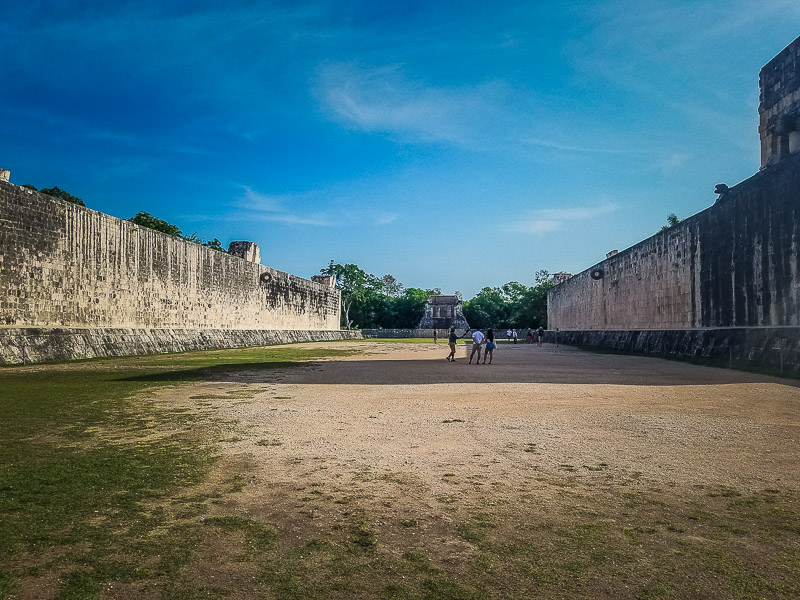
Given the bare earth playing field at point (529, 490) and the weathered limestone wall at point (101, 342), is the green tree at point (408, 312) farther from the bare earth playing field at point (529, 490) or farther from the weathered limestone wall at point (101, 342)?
the bare earth playing field at point (529, 490)

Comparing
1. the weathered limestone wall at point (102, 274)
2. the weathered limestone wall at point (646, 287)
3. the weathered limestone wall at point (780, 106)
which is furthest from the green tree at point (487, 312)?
the weathered limestone wall at point (780, 106)

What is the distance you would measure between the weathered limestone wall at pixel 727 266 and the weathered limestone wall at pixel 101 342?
629 inches

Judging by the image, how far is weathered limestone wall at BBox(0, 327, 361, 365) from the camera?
474 inches

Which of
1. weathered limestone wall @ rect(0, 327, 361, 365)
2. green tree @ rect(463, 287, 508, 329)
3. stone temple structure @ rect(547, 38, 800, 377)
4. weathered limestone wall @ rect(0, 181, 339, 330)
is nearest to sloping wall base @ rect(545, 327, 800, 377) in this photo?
stone temple structure @ rect(547, 38, 800, 377)

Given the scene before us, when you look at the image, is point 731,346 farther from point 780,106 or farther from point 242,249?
point 242,249

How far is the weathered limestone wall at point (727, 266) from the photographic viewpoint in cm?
1174

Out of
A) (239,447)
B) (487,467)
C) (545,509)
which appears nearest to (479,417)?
(487,467)

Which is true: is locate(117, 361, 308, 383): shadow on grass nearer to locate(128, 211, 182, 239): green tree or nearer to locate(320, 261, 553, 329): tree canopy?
locate(128, 211, 182, 239): green tree

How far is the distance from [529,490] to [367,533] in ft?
3.45

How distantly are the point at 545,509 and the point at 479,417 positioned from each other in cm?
275

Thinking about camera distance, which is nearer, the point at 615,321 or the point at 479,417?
the point at 479,417

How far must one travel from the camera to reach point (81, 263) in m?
15.3

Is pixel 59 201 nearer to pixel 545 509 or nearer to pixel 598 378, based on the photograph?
pixel 598 378

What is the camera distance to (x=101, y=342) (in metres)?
14.9
